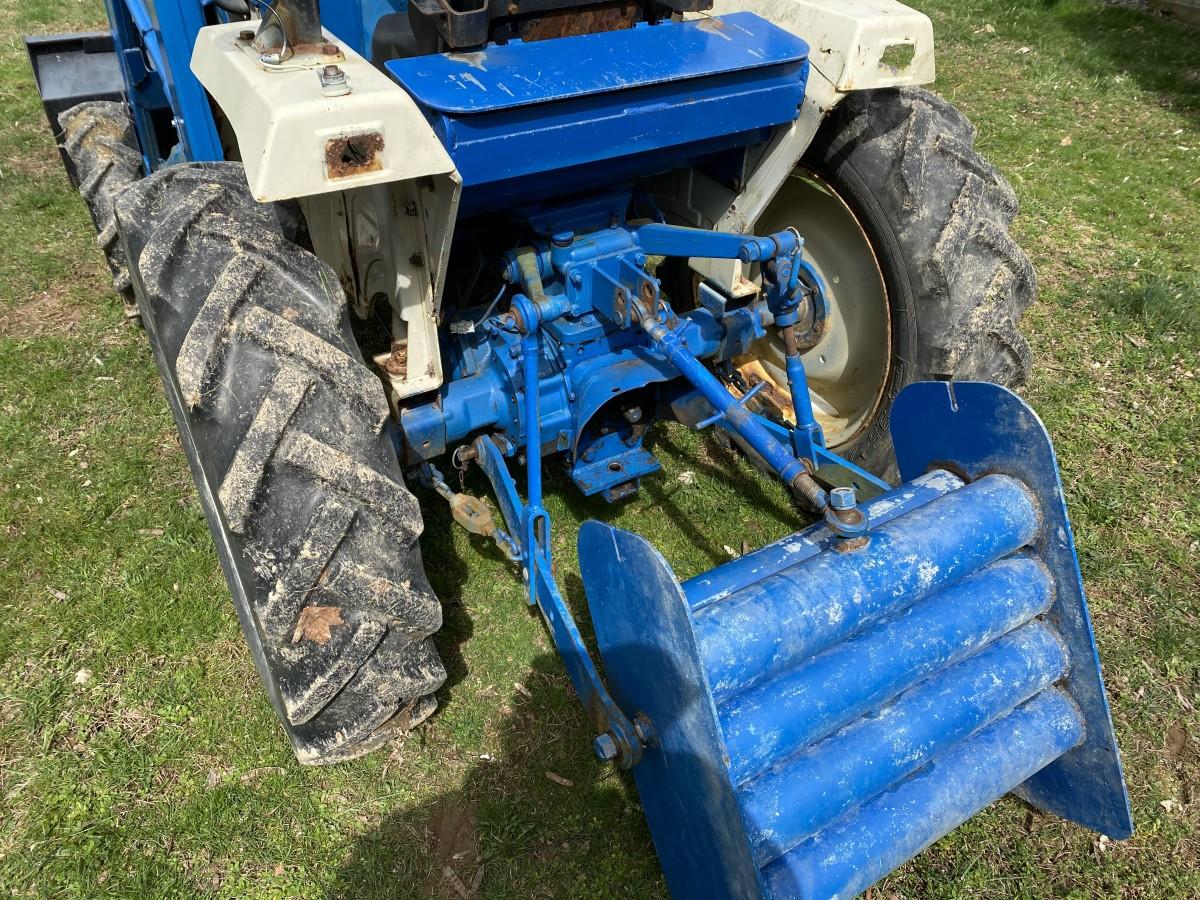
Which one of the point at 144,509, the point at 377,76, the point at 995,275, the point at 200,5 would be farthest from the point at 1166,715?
the point at 200,5

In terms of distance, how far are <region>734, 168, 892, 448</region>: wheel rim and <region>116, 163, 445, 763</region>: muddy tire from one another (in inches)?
65.2

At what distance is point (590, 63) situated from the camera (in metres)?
2.17

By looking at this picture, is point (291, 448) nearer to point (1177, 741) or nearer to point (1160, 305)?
point (1177, 741)

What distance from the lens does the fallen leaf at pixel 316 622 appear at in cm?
202

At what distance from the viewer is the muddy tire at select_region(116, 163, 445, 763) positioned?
1931 millimetres

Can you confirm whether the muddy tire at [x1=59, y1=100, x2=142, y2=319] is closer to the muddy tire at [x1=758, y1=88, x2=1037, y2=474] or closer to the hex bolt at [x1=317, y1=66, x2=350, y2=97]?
the hex bolt at [x1=317, y1=66, x2=350, y2=97]

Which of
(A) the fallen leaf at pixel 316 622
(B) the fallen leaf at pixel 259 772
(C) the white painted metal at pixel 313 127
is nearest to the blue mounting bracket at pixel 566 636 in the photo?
(A) the fallen leaf at pixel 316 622

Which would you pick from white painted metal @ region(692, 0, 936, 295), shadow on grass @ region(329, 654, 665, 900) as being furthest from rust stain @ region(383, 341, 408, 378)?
white painted metal @ region(692, 0, 936, 295)

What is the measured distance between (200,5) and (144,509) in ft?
5.78

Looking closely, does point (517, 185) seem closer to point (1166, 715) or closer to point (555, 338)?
point (555, 338)

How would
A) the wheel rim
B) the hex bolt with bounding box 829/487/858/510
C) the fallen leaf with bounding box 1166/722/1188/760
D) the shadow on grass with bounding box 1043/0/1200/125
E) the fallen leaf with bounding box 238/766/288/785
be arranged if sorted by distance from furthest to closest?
the shadow on grass with bounding box 1043/0/1200/125
the wheel rim
the fallen leaf with bounding box 1166/722/1188/760
the fallen leaf with bounding box 238/766/288/785
the hex bolt with bounding box 829/487/858/510

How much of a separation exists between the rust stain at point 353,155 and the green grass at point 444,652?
5.14ft

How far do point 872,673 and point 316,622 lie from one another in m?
1.23

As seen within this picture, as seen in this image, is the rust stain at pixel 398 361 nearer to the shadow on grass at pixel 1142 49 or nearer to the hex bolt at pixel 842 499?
the hex bolt at pixel 842 499
